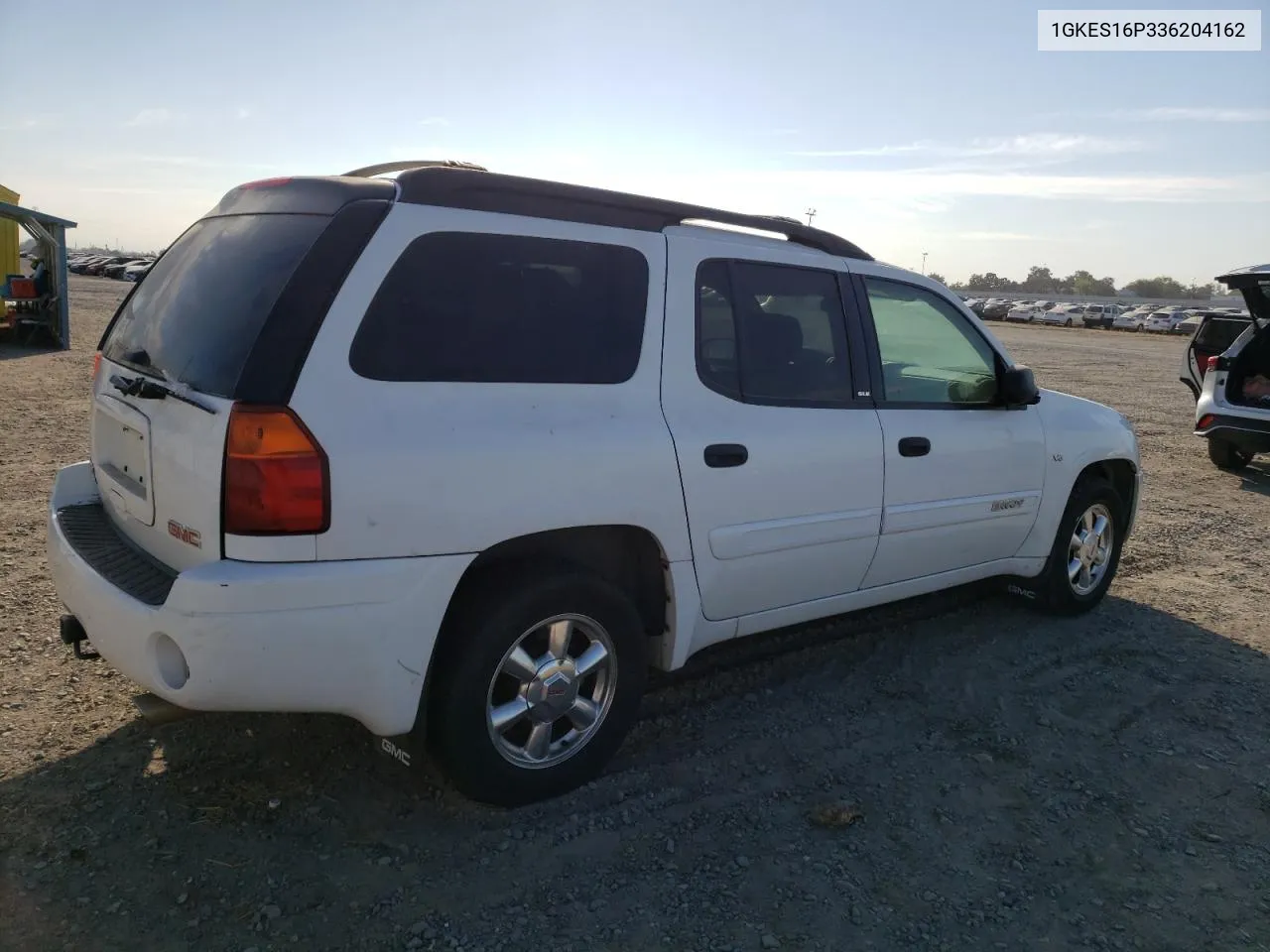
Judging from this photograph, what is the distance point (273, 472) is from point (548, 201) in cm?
127

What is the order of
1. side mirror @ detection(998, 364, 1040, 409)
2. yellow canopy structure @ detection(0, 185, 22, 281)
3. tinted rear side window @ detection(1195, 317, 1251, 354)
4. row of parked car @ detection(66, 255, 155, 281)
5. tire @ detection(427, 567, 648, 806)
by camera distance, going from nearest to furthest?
tire @ detection(427, 567, 648, 806) → side mirror @ detection(998, 364, 1040, 409) → tinted rear side window @ detection(1195, 317, 1251, 354) → yellow canopy structure @ detection(0, 185, 22, 281) → row of parked car @ detection(66, 255, 155, 281)

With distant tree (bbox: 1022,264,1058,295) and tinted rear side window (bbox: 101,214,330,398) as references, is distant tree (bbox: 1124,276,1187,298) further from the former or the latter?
tinted rear side window (bbox: 101,214,330,398)

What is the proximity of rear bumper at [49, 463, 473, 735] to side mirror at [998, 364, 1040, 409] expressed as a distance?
2.96 meters

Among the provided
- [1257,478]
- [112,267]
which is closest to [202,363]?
[1257,478]

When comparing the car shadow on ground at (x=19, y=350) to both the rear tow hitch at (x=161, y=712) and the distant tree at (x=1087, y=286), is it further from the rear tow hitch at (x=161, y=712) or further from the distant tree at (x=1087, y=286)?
the distant tree at (x=1087, y=286)

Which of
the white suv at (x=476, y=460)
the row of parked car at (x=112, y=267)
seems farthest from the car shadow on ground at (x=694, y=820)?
the row of parked car at (x=112, y=267)

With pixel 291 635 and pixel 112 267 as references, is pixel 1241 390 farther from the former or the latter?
pixel 112 267

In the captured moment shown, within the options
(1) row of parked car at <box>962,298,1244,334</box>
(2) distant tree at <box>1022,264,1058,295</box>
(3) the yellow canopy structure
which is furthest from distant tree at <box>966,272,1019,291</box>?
(3) the yellow canopy structure

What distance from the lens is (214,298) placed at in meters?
3.00

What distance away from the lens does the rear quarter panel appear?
2.66 meters

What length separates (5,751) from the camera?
131 inches

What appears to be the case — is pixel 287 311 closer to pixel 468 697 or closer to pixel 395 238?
pixel 395 238

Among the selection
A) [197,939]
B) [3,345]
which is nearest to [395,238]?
[197,939]

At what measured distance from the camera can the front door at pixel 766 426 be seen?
3.46 metres
